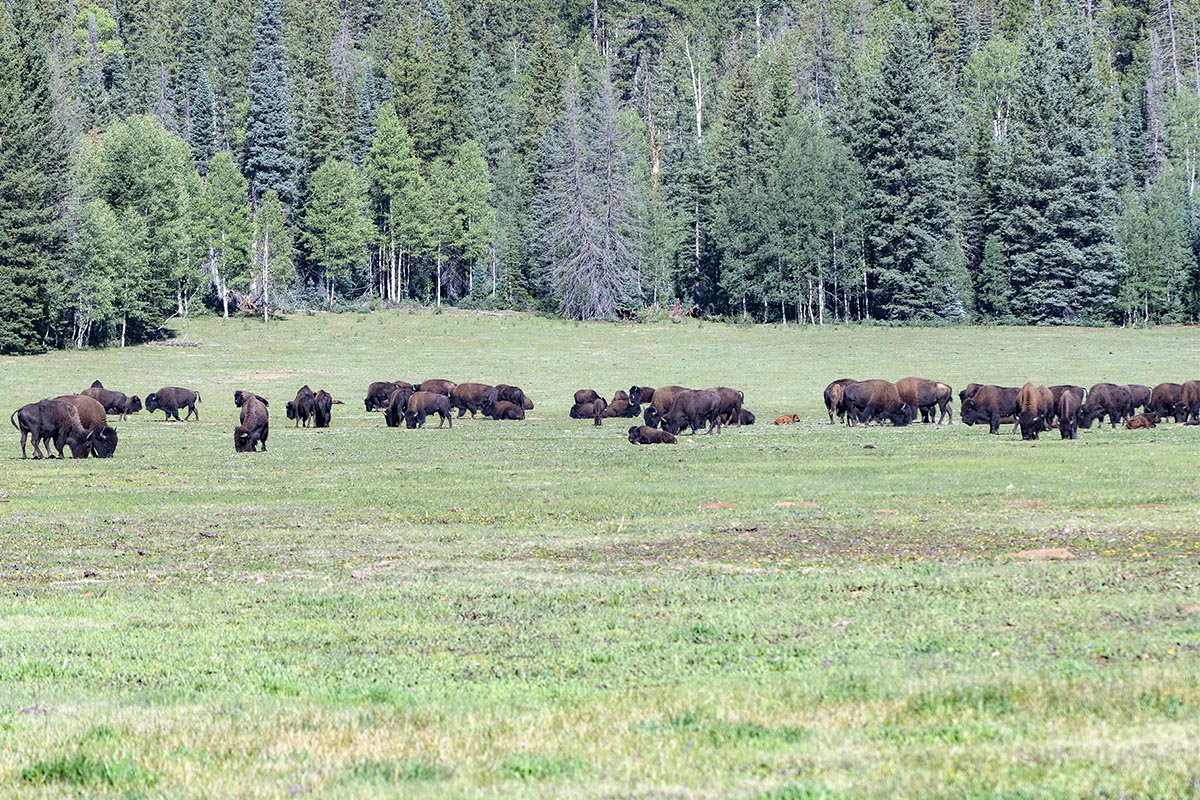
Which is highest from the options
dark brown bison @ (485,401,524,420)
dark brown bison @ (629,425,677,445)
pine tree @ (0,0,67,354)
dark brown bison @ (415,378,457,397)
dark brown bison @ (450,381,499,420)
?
pine tree @ (0,0,67,354)

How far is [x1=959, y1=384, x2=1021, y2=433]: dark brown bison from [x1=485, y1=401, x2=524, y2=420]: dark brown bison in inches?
625

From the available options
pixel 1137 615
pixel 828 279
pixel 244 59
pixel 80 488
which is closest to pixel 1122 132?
pixel 828 279

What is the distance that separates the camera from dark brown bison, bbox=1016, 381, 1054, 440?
1558 inches

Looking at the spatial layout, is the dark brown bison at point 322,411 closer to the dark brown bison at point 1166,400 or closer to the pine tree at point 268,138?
the dark brown bison at point 1166,400

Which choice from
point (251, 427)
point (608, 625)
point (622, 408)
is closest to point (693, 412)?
point (622, 408)

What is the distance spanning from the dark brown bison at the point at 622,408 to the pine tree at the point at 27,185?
4124cm

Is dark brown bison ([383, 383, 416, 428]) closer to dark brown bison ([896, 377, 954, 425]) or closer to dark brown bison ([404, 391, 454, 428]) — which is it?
dark brown bison ([404, 391, 454, 428])

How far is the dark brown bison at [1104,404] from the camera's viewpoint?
149 feet

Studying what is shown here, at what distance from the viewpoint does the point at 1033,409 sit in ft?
134

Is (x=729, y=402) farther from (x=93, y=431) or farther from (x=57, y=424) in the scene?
(x=57, y=424)

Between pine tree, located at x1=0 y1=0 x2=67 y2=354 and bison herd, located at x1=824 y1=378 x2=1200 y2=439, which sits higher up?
pine tree, located at x1=0 y1=0 x2=67 y2=354

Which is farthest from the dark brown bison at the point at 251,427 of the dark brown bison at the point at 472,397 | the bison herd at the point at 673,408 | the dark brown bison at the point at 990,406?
the dark brown bison at the point at 990,406

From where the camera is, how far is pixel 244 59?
147875mm

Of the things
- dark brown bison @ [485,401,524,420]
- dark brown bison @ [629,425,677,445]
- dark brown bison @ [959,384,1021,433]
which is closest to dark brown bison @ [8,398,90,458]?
dark brown bison @ [629,425,677,445]
